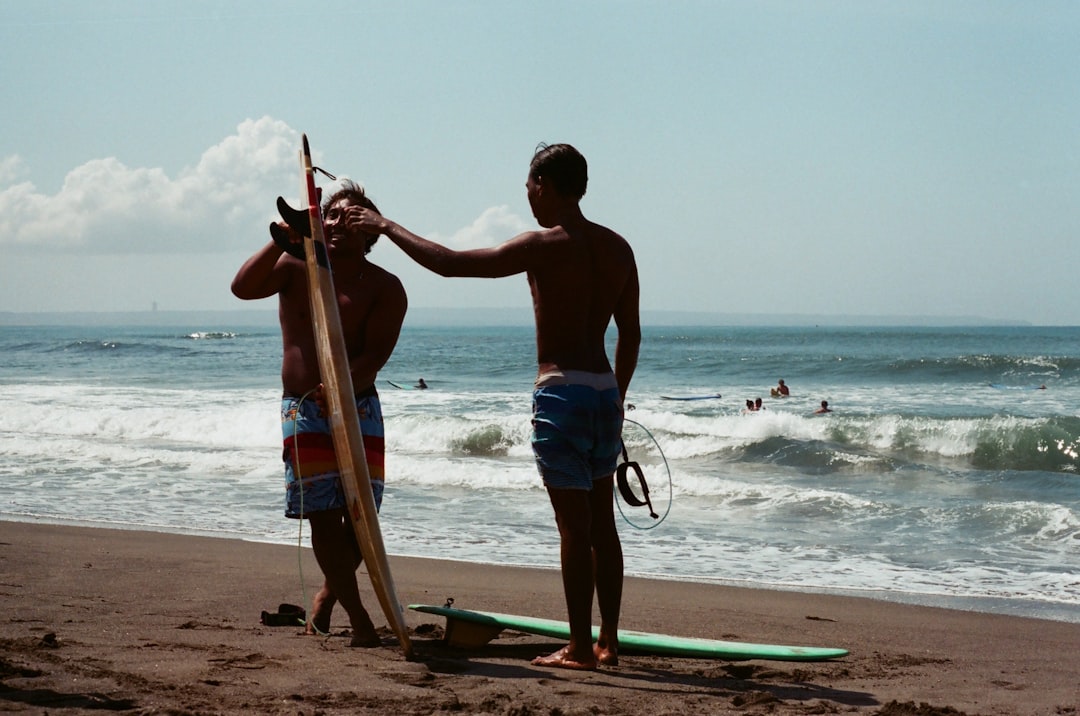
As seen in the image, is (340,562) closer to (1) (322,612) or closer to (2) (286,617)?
(1) (322,612)

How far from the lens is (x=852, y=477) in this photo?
13.2 meters

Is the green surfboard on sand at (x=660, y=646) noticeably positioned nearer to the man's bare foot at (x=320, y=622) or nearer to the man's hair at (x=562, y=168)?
the man's bare foot at (x=320, y=622)

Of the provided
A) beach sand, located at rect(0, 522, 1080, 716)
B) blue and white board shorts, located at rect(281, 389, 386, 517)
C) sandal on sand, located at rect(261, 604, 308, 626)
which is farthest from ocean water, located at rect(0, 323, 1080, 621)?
blue and white board shorts, located at rect(281, 389, 386, 517)

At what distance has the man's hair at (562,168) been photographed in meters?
3.72

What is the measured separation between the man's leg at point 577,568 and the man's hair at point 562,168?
1.04 m

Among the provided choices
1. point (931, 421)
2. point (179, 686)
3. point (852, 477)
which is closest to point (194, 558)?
point (179, 686)

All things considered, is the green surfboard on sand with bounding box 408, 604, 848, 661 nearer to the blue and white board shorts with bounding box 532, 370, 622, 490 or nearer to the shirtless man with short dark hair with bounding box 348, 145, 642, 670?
the shirtless man with short dark hair with bounding box 348, 145, 642, 670

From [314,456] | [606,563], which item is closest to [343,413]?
[314,456]

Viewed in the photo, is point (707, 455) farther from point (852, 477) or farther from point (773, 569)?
point (773, 569)

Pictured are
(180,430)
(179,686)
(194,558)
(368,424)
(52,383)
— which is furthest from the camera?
(52,383)

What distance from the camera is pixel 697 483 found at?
1143cm

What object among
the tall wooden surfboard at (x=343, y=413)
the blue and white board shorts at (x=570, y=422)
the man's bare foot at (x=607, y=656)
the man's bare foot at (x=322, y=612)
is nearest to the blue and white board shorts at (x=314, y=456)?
the tall wooden surfboard at (x=343, y=413)

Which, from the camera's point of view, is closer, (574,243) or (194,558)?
(574,243)

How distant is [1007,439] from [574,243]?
14282 mm
